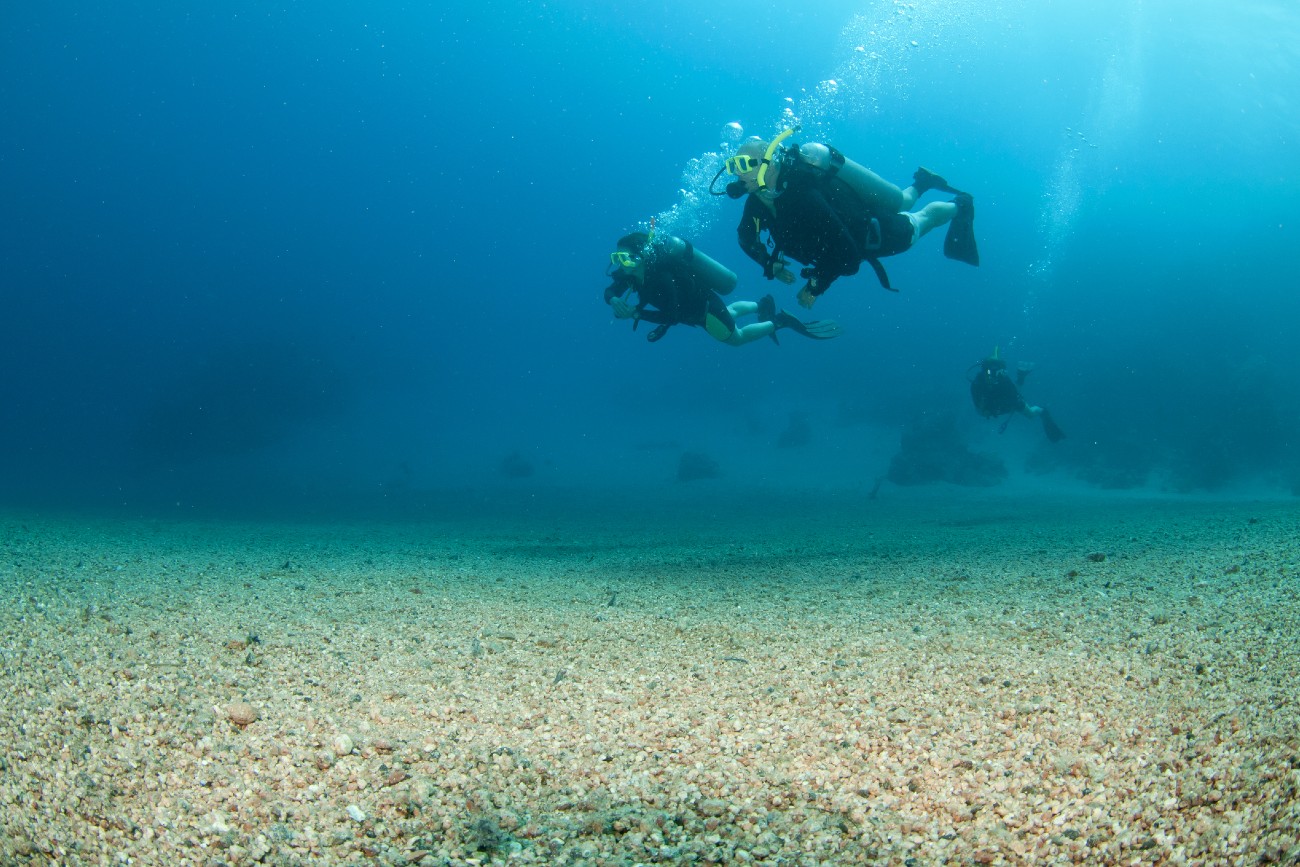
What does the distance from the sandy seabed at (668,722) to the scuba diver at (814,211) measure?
382 centimetres

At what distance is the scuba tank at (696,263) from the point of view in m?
8.96

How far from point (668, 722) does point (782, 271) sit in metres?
5.84

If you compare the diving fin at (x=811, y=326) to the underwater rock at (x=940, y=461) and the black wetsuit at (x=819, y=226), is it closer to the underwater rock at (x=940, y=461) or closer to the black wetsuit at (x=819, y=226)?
the black wetsuit at (x=819, y=226)

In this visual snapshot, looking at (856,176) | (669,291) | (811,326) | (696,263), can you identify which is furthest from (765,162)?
(811,326)

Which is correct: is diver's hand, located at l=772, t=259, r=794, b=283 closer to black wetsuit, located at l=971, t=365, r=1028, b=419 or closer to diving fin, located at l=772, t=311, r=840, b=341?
diving fin, located at l=772, t=311, r=840, b=341

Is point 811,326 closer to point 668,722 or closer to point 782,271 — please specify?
point 782,271

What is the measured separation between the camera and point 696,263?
930 centimetres

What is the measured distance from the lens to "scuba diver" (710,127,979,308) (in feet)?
21.9

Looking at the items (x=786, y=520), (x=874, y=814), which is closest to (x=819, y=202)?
(x=874, y=814)

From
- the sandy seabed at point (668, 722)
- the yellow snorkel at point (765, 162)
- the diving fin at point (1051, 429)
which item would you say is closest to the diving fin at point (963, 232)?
the yellow snorkel at point (765, 162)

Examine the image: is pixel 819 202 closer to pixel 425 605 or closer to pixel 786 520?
pixel 425 605

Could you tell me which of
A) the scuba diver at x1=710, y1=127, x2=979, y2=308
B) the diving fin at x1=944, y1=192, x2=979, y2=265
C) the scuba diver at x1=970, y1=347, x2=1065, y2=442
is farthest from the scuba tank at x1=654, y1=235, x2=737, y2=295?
the scuba diver at x1=970, y1=347, x2=1065, y2=442

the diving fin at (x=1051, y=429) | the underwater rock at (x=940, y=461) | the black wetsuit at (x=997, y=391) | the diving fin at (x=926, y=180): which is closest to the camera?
the diving fin at (x=926, y=180)

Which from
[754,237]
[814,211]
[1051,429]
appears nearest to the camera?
[814,211]
